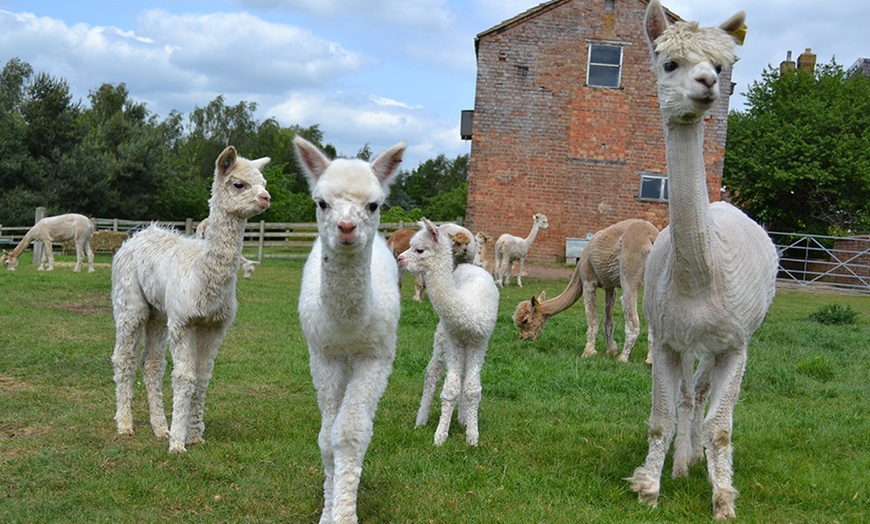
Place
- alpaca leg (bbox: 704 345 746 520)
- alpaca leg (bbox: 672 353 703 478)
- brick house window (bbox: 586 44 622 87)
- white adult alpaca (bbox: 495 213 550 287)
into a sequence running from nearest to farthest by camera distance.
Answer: alpaca leg (bbox: 704 345 746 520)
alpaca leg (bbox: 672 353 703 478)
white adult alpaca (bbox: 495 213 550 287)
brick house window (bbox: 586 44 622 87)

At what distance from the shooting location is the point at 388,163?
4312 mm

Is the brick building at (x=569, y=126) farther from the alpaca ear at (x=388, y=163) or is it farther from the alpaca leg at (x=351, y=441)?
the alpaca leg at (x=351, y=441)

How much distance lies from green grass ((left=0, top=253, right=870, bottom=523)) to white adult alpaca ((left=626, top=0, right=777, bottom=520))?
0.45 m

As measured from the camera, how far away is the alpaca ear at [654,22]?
4.52 metres

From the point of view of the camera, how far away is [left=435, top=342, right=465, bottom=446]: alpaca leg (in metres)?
6.18

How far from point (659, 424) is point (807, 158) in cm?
3215

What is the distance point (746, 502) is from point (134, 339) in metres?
4.82

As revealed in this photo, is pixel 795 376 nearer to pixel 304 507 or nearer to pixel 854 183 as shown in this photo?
pixel 304 507

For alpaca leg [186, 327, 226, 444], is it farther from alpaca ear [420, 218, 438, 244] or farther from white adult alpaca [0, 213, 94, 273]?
white adult alpaca [0, 213, 94, 273]

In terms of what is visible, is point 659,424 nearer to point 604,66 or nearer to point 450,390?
point 450,390

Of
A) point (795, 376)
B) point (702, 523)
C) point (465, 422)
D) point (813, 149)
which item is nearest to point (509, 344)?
point (795, 376)

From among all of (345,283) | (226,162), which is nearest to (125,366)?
(226,162)

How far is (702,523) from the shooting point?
15.2 feet

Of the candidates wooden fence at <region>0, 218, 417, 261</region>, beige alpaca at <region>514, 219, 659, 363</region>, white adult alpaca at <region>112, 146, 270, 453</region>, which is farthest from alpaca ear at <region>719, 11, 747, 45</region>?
wooden fence at <region>0, 218, 417, 261</region>
